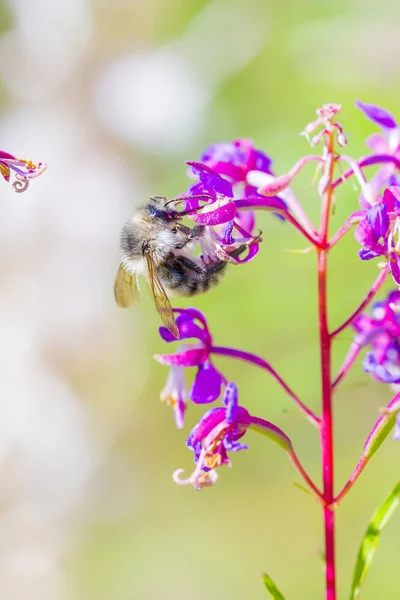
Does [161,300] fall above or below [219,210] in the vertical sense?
below

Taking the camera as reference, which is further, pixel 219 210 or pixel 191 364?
pixel 191 364

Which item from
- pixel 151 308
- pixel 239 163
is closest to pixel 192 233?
pixel 239 163

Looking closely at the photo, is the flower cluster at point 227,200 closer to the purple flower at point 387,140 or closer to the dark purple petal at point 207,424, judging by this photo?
the purple flower at point 387,140

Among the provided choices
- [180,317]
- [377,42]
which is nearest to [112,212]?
[377,42]

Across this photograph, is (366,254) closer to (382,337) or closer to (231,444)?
(382,337)

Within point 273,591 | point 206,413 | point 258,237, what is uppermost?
point 258,237

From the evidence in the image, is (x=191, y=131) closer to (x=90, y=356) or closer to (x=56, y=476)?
(x=90, y=356)

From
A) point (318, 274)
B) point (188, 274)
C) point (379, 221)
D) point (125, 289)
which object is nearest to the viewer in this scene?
point (379, 221)
